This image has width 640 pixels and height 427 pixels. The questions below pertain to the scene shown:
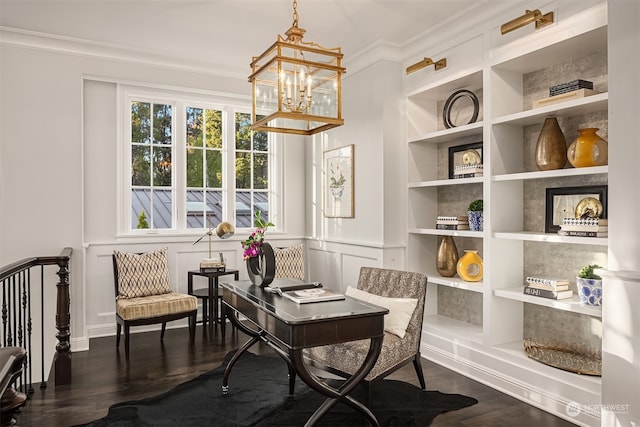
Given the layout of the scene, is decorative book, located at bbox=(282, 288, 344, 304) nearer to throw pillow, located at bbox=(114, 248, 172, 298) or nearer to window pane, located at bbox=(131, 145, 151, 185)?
throw pillow, located at bbox=(114, 248, 172, 298)

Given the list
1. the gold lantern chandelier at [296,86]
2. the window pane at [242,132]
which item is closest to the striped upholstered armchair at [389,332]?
the gold lantern chandelier at [296,86]

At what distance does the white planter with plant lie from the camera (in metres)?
2.81

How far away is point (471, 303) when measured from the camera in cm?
418

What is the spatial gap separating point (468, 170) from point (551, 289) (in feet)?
3.96

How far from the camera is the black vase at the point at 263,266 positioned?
303 centimetres

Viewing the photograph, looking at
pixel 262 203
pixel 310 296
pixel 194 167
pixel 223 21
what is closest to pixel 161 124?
pixel 194 167

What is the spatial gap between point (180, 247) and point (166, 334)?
37.7 inches

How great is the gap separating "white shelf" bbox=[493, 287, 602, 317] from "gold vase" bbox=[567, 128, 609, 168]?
2.99ft

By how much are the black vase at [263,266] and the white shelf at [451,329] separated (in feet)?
5.76

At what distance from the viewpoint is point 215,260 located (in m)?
4.89

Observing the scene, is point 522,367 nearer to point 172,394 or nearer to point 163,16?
point 172,394

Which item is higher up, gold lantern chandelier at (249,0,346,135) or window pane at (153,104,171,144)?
window pane at (153,104,171,144)

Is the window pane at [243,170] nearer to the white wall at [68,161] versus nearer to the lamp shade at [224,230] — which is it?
the lamp shade at [224,230]

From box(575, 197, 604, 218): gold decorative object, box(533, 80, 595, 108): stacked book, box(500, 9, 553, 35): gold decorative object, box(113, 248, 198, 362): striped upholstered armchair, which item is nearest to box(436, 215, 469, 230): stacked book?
box(575, 197, 604, 218): gold decorative object
